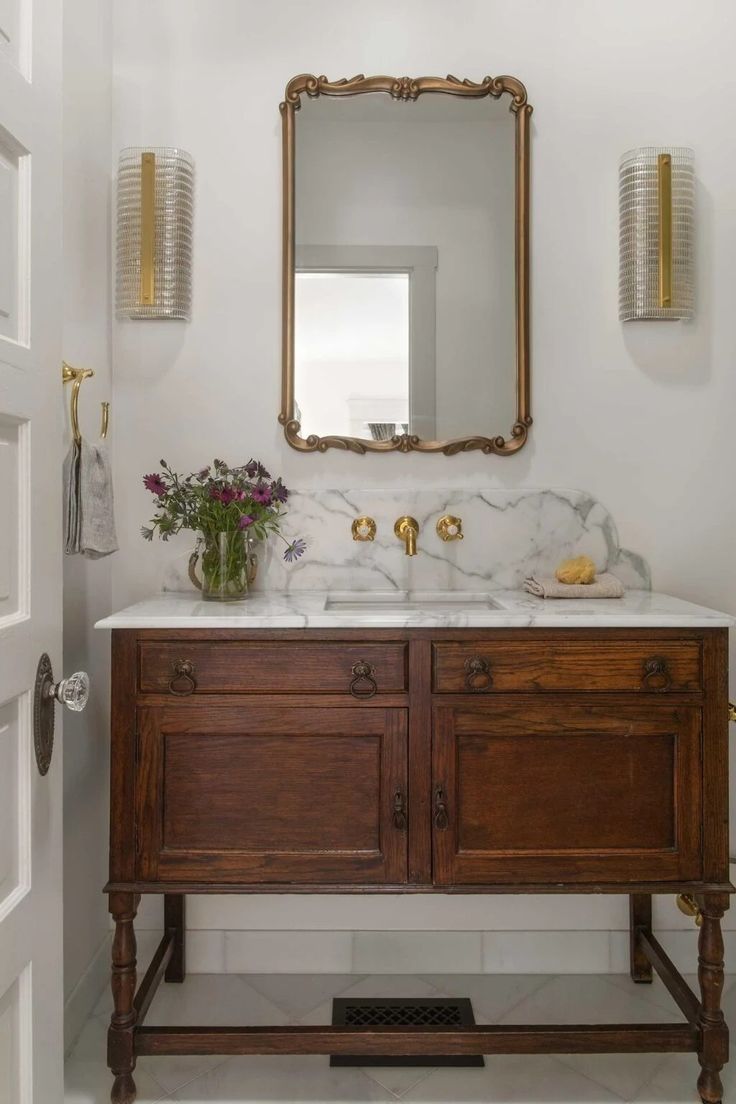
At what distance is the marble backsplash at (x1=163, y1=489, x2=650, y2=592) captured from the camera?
6.89 ft

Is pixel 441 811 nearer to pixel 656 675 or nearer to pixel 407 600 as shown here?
pixel 656 675

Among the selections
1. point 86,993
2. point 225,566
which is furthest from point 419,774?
point 86,993

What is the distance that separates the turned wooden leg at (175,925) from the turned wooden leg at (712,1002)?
1.20 m

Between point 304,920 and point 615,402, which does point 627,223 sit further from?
point 304,920

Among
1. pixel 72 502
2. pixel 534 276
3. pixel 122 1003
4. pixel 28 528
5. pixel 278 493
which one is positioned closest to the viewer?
pixel 28 528

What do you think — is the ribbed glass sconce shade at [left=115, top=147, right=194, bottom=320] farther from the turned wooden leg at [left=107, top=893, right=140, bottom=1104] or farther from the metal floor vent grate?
the metal floor vent grate

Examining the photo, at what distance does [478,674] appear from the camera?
159cm

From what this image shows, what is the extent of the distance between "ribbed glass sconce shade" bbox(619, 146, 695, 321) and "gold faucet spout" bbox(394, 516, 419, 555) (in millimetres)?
758

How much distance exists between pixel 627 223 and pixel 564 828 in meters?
1.45

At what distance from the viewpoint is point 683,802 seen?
5.26 ft

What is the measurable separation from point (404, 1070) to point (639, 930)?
0.69 m

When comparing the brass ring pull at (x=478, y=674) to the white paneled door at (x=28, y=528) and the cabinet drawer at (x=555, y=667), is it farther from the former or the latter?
the white paneled door at (x=28, y=528)

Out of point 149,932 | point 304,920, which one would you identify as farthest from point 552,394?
point 149,932

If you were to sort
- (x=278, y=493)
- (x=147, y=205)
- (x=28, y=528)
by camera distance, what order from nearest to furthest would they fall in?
(x=28, y=528) < (x=278, y=493) < (x=147, y=205)
